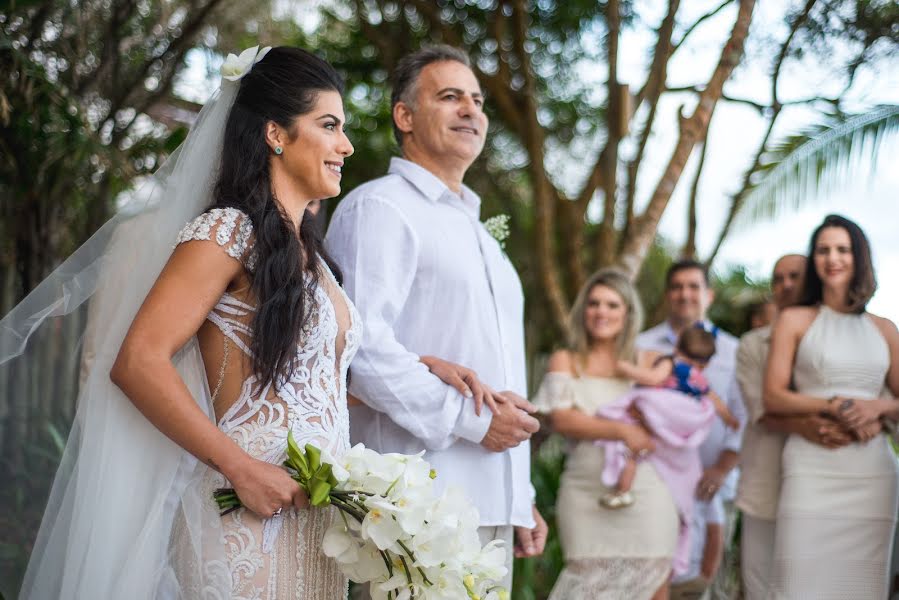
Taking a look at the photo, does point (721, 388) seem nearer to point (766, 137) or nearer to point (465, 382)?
point (766, 137)

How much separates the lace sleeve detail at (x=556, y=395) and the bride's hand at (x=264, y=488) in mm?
3054

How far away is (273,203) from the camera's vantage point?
2445mm

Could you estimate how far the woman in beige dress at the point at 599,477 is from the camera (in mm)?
4879

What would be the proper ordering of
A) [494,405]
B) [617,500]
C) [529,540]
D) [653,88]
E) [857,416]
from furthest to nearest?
[653,88] < [617,500] < [857,416] < [529,540] < [494,405]

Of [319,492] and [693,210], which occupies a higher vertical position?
[693,210]

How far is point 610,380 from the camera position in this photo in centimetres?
517

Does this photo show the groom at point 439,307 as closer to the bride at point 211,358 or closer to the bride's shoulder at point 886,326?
the bride at point 211,358

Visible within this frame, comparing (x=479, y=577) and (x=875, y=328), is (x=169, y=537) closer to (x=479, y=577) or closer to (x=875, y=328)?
(x=479, y=577)

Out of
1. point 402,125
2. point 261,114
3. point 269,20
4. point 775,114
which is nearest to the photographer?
point 261,114

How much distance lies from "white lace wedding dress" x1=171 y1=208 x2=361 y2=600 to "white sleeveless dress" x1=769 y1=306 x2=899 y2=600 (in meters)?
2.77

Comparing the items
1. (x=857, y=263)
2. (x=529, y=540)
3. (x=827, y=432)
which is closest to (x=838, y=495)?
(x=827, y=432)

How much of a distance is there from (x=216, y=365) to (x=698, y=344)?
380 cm

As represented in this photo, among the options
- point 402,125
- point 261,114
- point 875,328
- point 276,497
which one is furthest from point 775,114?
point 276,497

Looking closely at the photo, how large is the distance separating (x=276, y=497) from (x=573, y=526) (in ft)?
10.3
